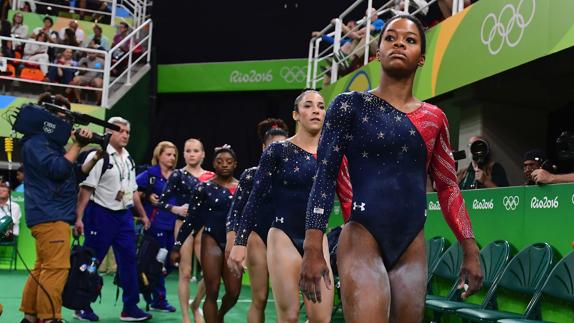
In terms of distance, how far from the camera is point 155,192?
898 centimetres

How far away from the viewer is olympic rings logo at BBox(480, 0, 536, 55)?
694 centimetres

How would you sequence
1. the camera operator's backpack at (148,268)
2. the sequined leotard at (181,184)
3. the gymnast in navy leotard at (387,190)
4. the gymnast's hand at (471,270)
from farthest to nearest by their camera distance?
the camera operator's backpack at (148,268), the sequined leotard at (181,184), the gymnast's hand at (471,270), the gymnast in navy leotard at (387,190)

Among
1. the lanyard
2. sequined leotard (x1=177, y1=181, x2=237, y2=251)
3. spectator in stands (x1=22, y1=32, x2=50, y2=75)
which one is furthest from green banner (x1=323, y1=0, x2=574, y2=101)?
spectator in stands (x1=22, y1=32, x2=50, y2=75)

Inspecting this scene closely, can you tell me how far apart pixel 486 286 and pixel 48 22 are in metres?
13.0

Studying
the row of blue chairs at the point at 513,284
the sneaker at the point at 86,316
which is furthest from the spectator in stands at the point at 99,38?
the row of blue chairs at the point at 513,284

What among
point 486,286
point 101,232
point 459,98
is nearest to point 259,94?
point 459,98

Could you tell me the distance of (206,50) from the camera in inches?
733

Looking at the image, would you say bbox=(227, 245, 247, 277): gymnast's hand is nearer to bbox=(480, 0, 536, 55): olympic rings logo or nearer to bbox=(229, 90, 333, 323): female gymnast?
bbox=(229, 90, 333, 323): female gymnast

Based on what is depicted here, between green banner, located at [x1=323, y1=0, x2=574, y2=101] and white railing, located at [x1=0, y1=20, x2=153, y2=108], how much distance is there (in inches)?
283

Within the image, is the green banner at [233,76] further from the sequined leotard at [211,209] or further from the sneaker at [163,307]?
the sequined leotard at [211,209]

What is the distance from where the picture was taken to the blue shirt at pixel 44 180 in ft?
18.8

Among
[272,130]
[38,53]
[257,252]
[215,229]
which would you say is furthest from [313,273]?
[38,53]

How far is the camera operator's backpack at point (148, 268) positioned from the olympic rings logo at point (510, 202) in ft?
13.2

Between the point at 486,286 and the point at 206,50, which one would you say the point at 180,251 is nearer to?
the point at 486,286
